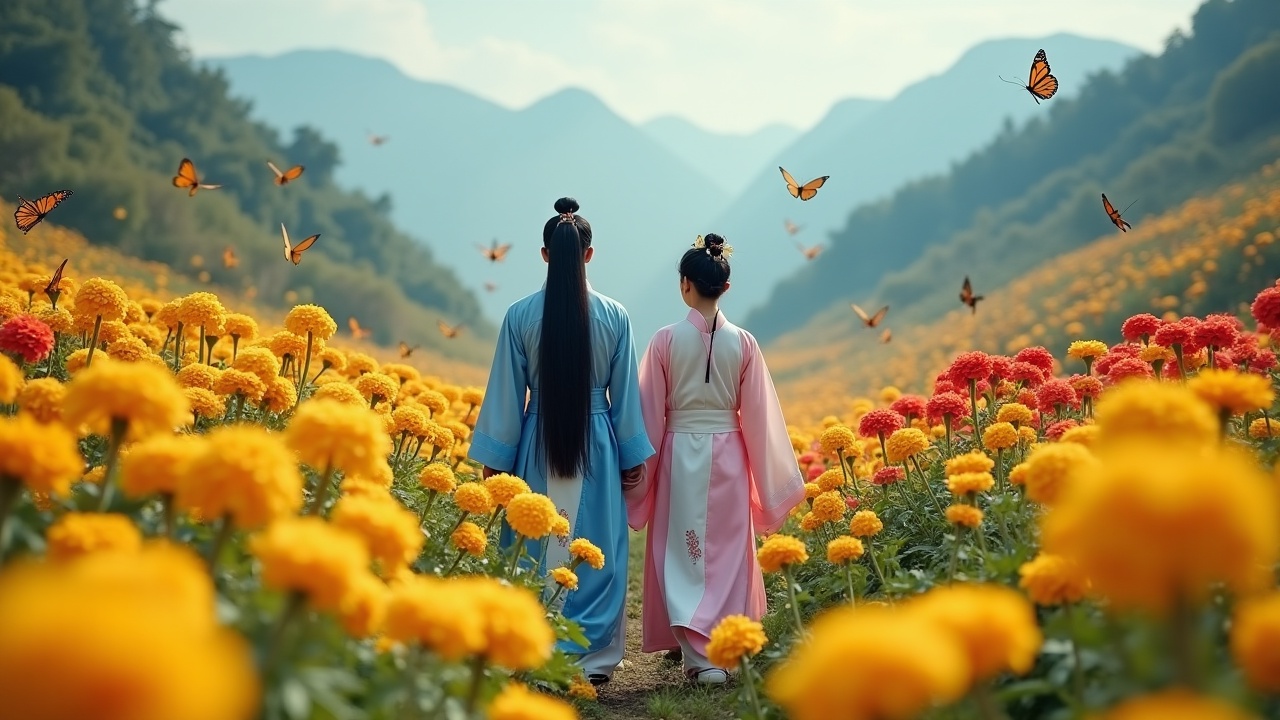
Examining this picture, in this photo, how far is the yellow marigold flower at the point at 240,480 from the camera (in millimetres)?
1960

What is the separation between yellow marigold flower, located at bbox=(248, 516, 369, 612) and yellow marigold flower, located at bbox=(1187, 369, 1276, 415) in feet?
7.36

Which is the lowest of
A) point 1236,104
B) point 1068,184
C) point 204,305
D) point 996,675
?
point 996,675

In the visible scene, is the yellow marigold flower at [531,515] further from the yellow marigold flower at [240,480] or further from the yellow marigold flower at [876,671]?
the yellow marigold flower at [876,671]

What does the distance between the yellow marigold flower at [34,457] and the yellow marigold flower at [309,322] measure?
2.54m

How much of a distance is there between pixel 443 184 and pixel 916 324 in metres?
168

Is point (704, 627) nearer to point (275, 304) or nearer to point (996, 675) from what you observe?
point (996, 675)

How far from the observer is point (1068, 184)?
3247 cm

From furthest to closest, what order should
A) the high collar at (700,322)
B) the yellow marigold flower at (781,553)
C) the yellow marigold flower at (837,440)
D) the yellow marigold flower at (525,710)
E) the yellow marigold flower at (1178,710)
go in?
the high collar at (700,322) < the yellow marigold flower at (837,440) < the yellow marigold flower at (781,553) < the yellow marigold flower at (525,710) < the yellow marigold flower at (1178,710)

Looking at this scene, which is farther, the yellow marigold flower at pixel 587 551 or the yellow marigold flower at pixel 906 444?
the yellow marigold flower at pixel 906 444

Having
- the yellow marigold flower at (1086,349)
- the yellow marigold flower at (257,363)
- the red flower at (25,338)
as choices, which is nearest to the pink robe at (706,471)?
the yellow marigold flower at (1086,349)

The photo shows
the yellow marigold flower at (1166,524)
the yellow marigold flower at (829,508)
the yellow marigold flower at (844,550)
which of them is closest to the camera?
the yellow marigold flower at (1166,524)

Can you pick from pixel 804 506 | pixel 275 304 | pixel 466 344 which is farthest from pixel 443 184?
pixel 804 506

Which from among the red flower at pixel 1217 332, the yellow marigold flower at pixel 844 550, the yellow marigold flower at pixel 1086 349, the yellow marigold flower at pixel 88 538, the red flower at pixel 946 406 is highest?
the yellow marigold flower at pixel 1086 349

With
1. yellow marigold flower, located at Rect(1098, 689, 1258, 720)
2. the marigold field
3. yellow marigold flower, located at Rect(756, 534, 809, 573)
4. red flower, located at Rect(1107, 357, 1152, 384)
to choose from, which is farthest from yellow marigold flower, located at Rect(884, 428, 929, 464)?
yellow marigold flower, located at Rect(1098, 689, 1258, 720)
